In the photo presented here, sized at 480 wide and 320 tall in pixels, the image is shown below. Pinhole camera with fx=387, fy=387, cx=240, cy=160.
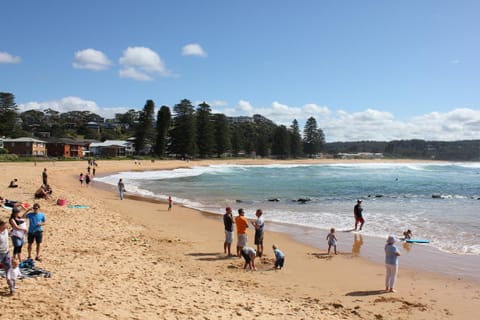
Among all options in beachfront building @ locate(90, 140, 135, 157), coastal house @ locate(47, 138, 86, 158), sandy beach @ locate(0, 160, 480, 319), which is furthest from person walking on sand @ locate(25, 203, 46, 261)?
beachfront building @ locate(90, 140, 135, 157)

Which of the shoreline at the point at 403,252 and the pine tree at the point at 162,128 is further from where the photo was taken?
the pine tree at the point at 162,128

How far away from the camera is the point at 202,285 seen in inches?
324

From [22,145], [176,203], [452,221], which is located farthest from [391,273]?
[22,145]

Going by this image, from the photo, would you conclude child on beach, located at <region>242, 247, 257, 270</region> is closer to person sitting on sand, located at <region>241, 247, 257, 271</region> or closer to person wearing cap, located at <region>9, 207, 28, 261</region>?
person sitting on sand, located at <region>241, 247, 257, 271</region>

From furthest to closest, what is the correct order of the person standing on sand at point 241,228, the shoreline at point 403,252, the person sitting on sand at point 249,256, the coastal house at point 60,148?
the coastal house at point 60,148 → the person standing on sand at point 241,228 → the shoreline at point 403,252 → the person sitting on sand at point 249,256

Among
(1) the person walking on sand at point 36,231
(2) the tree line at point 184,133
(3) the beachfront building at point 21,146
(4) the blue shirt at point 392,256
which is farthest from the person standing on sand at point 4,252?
(2) the tree line at point 184,133

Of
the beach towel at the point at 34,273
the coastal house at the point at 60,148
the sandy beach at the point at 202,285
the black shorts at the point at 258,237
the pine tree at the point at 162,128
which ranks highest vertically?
the pine tree at the point at 162,128

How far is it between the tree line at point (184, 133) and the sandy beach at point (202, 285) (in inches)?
2904

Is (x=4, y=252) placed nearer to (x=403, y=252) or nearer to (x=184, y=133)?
(x=403, y=252)

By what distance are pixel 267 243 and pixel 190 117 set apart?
249 ft

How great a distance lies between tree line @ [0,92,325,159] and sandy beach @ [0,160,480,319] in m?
73.8

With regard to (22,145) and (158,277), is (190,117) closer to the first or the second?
(22,145)

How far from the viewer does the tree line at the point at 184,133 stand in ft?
281

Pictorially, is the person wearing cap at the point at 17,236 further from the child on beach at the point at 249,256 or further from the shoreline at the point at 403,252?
the shoreline at the point at 403,252
